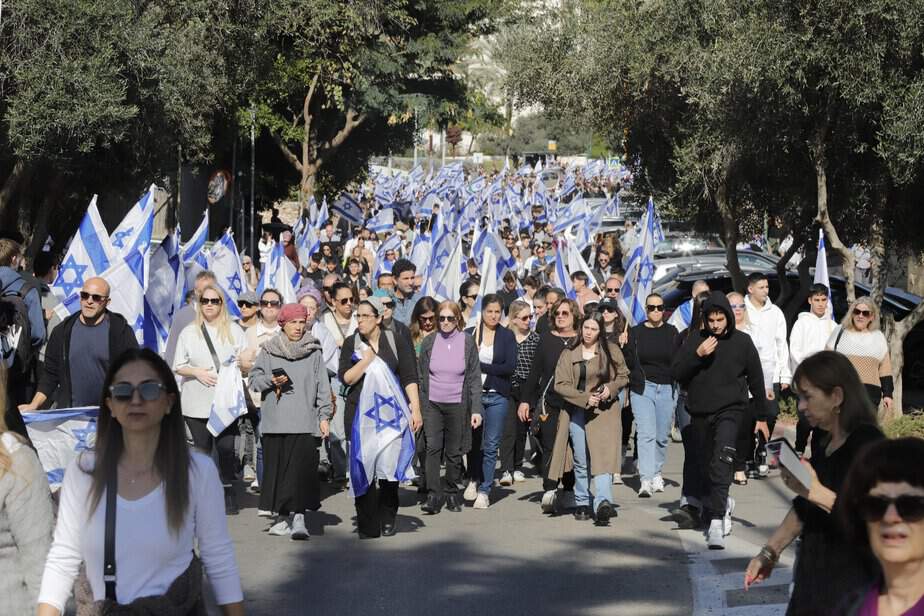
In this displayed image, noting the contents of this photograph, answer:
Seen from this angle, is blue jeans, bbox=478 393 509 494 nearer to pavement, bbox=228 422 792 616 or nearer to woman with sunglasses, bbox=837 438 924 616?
pavement, bbox=228 422 792 616

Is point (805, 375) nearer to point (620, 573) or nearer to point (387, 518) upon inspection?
point (620, 573)

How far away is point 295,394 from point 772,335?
492cm

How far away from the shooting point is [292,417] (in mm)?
9688

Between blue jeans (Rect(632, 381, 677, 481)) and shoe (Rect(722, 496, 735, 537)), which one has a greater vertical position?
blue jeans (Rect(632, 381, 677, 481))

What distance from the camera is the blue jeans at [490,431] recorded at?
11.3 m

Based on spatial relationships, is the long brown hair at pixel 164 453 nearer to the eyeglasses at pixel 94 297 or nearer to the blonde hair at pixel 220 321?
the eyeglasses at pixel 94 297

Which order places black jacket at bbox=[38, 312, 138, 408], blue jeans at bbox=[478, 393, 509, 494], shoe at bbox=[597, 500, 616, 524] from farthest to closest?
blue jeans at bbox=[478, 393, 509, 494], shoe at bbox=[597, 500, 616, 524], black jacket at bbox=[38, 312, 138, 408]

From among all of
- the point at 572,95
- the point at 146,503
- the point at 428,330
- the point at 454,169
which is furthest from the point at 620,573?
the point at 454,169

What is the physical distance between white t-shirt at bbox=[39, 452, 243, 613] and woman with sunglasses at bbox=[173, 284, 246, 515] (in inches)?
243

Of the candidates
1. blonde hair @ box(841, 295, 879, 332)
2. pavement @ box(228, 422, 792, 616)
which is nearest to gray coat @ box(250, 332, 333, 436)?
pavement @ box(228, 422, 792, 616)

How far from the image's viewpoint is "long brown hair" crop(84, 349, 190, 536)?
3.89 metres

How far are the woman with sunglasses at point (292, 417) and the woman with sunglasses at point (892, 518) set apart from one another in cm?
634

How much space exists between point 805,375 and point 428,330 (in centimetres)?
653

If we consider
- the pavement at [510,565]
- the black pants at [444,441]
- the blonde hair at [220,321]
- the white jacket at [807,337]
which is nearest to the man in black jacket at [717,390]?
the pavement at [510,565]
